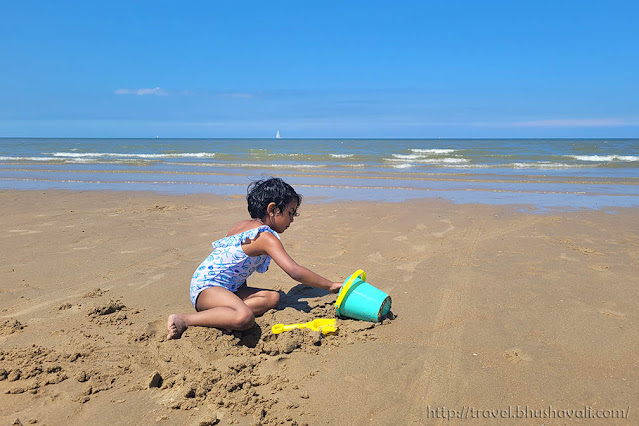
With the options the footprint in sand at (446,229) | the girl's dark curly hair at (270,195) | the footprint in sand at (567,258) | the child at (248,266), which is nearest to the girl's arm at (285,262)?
the child at (248,266)

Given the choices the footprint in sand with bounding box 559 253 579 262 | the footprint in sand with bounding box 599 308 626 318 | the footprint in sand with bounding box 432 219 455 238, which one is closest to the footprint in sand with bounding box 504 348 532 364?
the footprint in sand with bounding box 599 308 626 318

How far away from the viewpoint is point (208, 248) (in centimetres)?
585

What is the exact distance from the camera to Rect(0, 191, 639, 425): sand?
7.96 feet

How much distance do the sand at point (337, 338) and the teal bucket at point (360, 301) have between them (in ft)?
0.28

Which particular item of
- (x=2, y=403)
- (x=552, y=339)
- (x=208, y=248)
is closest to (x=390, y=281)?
(x=552, y=339)

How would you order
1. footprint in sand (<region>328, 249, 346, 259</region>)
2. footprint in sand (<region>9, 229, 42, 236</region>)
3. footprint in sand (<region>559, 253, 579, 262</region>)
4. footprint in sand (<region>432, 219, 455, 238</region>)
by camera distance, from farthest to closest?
footprint in sand (<region>432, 219, 455, 238</region>) → footprint in sand (<region>9, 229, 42, 236</region>) → footprint in sand (<region>328, 249, 346, 259</region>) → footprint in sand (<region>559, 253, 579, 262</region>)

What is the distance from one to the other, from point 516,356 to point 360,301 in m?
1.10

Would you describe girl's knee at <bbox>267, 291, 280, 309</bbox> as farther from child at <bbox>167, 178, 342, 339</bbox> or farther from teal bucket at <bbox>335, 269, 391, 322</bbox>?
teal bucket at <bbox>335, 269, 391, 322</bbox>

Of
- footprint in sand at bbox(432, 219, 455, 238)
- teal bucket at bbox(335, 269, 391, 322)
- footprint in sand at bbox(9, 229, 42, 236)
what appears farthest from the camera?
footprint in sand at bbox(432, 219, 455, 238)

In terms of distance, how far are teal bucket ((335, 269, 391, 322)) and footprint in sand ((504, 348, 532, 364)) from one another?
0.89m

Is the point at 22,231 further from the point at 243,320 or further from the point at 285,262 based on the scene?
the point at 285,262

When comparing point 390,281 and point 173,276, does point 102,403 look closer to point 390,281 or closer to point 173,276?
point 173,276

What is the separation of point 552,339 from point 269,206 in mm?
2212

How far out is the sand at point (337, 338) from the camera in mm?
2426
